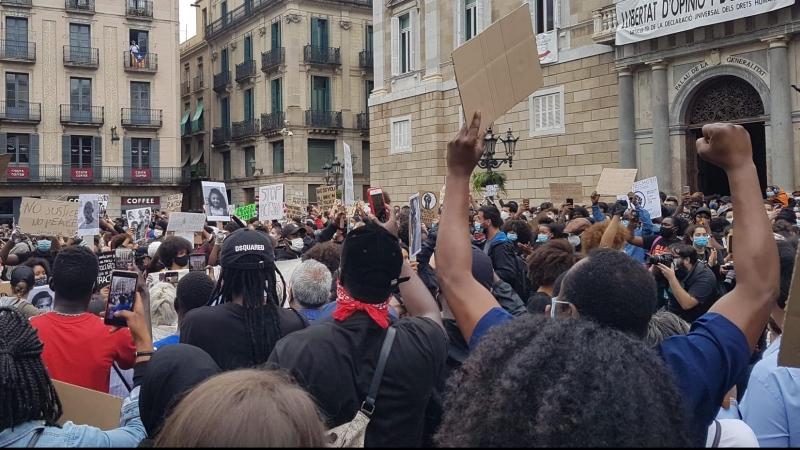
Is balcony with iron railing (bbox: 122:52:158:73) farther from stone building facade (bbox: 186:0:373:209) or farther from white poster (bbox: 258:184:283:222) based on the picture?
white poster (bbox: 258:184:283:222)

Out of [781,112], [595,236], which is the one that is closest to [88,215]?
[595,236]

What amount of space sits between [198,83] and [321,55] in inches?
515

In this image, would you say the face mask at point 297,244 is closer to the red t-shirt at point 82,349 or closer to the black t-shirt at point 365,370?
the red t-shirt at point 82,349

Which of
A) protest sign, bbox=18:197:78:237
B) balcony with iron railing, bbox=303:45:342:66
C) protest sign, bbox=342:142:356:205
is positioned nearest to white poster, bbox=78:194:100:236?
protest sign, bbox=18:197:78:237

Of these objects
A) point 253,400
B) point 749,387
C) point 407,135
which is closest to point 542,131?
point 407,135

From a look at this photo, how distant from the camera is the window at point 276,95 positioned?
3847 cm

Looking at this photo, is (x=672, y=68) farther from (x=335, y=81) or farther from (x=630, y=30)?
(x=335, y=81)

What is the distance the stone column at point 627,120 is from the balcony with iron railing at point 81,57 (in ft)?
99.8

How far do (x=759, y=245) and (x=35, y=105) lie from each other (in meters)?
40.9

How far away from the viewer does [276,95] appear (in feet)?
128

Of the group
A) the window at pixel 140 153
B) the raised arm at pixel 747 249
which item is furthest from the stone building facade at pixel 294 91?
the raised arm at pixel 747 249

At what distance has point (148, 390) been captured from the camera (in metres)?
2.62

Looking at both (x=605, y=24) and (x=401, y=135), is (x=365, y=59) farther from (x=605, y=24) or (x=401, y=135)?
(x=605, y=24)

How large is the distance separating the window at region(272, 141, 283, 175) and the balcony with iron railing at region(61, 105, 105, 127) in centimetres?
956
